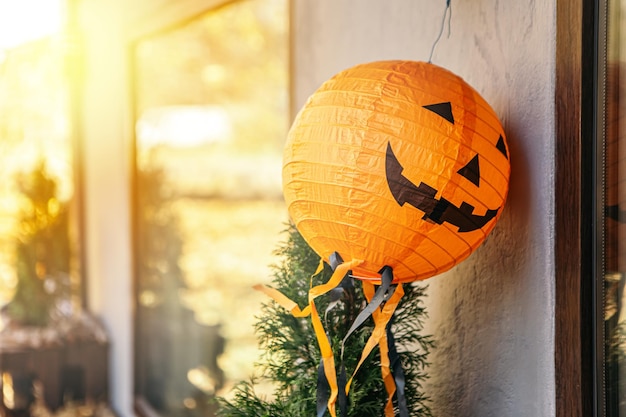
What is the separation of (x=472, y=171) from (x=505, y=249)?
27cm

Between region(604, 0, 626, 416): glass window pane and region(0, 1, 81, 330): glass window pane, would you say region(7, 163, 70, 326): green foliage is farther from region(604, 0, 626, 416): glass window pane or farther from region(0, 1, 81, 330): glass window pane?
region(604, 0, 626, 416): glass window pane

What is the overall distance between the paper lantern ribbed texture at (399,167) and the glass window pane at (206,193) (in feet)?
3.66

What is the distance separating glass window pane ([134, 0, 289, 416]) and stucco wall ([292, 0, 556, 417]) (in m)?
0.84

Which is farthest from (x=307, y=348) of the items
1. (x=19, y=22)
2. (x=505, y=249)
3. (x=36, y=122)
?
(x=19, y=22)

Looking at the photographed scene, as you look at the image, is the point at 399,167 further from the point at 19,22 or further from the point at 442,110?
the point at 19,22

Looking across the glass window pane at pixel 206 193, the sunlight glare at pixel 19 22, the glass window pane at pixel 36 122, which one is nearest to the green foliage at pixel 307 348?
the glass window pane at pixel 206 193

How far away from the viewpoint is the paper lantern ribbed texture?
0.93 metres

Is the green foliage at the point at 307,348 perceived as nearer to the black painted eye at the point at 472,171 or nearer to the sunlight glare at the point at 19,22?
the black painted eye at the point at 472,171

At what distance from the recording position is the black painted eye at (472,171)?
942 millimetres

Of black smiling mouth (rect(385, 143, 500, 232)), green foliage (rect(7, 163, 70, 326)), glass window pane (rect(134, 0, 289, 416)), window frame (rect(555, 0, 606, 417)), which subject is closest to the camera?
black smiling mouth (rect(385, 143, 500, 232))

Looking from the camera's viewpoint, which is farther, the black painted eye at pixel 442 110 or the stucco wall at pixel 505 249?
the stucco wall at pixel 505 249

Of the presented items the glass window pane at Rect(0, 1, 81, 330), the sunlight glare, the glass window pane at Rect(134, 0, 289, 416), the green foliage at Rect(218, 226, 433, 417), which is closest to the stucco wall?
the green foliage at Rect(218, 226, 433, 417)

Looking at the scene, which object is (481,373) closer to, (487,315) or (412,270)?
(487,315)

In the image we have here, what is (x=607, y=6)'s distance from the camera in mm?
1030
